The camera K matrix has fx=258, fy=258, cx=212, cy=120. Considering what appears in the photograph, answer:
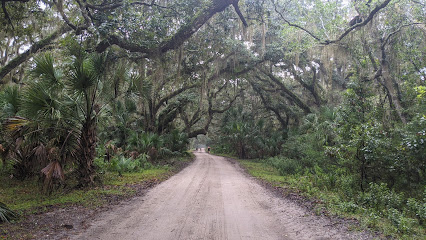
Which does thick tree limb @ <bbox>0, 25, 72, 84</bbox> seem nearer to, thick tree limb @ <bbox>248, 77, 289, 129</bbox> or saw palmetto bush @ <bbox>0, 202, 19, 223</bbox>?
saw palmetto bush @ <bbox>0, 202, 19, 223</bbox>

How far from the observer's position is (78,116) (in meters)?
6.88

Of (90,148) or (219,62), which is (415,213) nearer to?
(90,148)

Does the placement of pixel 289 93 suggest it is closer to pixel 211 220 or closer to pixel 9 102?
pixel 211 220

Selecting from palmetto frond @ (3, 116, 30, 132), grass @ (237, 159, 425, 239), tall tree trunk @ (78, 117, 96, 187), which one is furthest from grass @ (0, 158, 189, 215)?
grass @ (237, 159, 425, 239)

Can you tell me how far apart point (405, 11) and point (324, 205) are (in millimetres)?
8884

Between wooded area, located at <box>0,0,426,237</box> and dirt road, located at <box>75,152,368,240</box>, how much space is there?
3.73ft

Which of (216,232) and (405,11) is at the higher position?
(405,11)

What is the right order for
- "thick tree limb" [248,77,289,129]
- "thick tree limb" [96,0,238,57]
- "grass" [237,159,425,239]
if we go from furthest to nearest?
1. "thick tree limb" [248,77,289,129]
2. "thick tree limb" [96,0,238,57]
3. "grass" [237,159,425,239]

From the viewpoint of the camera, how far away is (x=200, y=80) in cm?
1595

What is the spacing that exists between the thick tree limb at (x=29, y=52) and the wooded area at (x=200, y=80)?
0.04 meters

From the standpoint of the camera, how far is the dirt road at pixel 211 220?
395 cm

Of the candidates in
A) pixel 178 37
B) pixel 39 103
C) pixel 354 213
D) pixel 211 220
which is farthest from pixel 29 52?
pixel 354 213

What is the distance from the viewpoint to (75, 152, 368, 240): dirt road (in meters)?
3.95

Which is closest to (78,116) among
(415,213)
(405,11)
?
(415,213)
